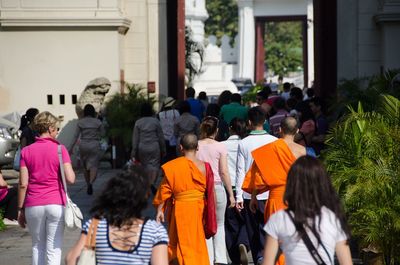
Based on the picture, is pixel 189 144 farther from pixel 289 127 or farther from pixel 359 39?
pixel 359 39

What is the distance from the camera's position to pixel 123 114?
22.8 m

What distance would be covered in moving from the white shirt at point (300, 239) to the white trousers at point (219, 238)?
18.0 ft

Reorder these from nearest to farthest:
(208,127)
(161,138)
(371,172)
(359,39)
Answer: (371,172) < (208,127) < (161,138) < (359,39)

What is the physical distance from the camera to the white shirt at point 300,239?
22.1 feet

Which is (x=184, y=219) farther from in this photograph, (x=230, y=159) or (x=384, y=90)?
(x=384, y=90)

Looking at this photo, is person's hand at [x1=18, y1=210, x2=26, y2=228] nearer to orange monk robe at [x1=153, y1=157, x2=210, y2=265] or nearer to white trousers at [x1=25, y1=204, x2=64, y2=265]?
white trousers at [x1=25, y1=204, x2=64, y2=265]

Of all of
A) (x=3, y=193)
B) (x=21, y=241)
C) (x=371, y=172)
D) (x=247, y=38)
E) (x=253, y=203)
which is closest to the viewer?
(x=253, y=203)

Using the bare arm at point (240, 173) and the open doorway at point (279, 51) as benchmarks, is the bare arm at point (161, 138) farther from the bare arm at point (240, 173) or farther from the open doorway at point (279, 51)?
the open doorway at point (279, 51)

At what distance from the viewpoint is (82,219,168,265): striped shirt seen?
21.9 feet

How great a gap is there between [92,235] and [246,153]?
576 centimetres

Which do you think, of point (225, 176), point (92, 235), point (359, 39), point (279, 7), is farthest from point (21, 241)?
point (279, 7)

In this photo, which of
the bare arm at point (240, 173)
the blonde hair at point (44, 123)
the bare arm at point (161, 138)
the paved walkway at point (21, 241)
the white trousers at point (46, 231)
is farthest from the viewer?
the bare arm at point (161, 138)

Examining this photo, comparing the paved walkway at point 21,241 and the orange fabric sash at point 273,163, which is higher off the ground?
the orange fabric sash at point 273,163

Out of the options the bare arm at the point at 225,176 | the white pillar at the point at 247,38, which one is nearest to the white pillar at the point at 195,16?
the white pillar at the point at 247,38
